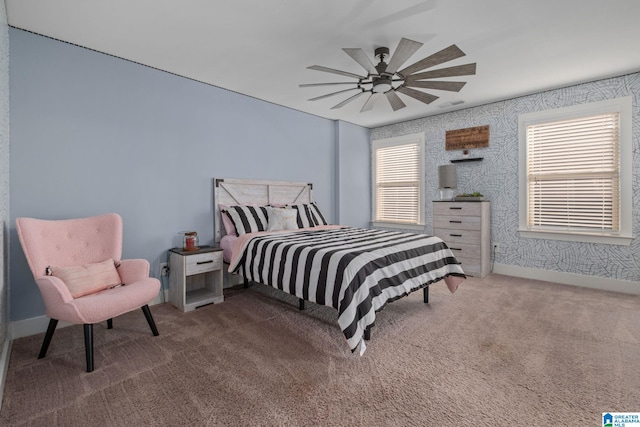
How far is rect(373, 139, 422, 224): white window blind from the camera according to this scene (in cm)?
555

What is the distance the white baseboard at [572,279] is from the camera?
359 cm

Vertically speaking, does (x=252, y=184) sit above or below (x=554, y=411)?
above

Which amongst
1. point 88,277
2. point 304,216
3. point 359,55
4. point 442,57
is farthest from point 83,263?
point 442,57

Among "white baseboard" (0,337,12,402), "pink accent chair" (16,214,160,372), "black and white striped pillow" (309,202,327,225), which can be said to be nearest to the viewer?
"white baseboard" (0,337,12,402)

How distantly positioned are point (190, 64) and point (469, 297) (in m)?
4.02

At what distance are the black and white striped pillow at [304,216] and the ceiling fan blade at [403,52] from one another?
2337 mm

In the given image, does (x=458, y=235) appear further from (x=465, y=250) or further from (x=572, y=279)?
(x=572, y=279)

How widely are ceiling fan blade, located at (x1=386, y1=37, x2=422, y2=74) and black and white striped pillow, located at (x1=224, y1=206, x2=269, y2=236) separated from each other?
2.34 metres

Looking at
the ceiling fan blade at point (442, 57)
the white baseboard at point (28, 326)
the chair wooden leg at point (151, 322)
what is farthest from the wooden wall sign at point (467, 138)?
the white baseboard at point (28, 326)

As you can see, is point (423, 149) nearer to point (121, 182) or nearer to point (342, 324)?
point (342, 324)

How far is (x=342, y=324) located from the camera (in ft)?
6.93

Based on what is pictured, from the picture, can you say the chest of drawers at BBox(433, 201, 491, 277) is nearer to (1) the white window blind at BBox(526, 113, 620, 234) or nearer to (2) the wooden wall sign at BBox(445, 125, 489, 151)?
(1) the white window blind at BBox(526, 113, 620, 234)

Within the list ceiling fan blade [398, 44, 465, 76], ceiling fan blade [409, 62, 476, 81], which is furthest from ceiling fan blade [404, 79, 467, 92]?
ceiling fan blade [398, 44, 465, 76]

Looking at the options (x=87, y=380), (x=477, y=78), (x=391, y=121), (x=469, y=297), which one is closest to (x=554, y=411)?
(x=469, y=297)
